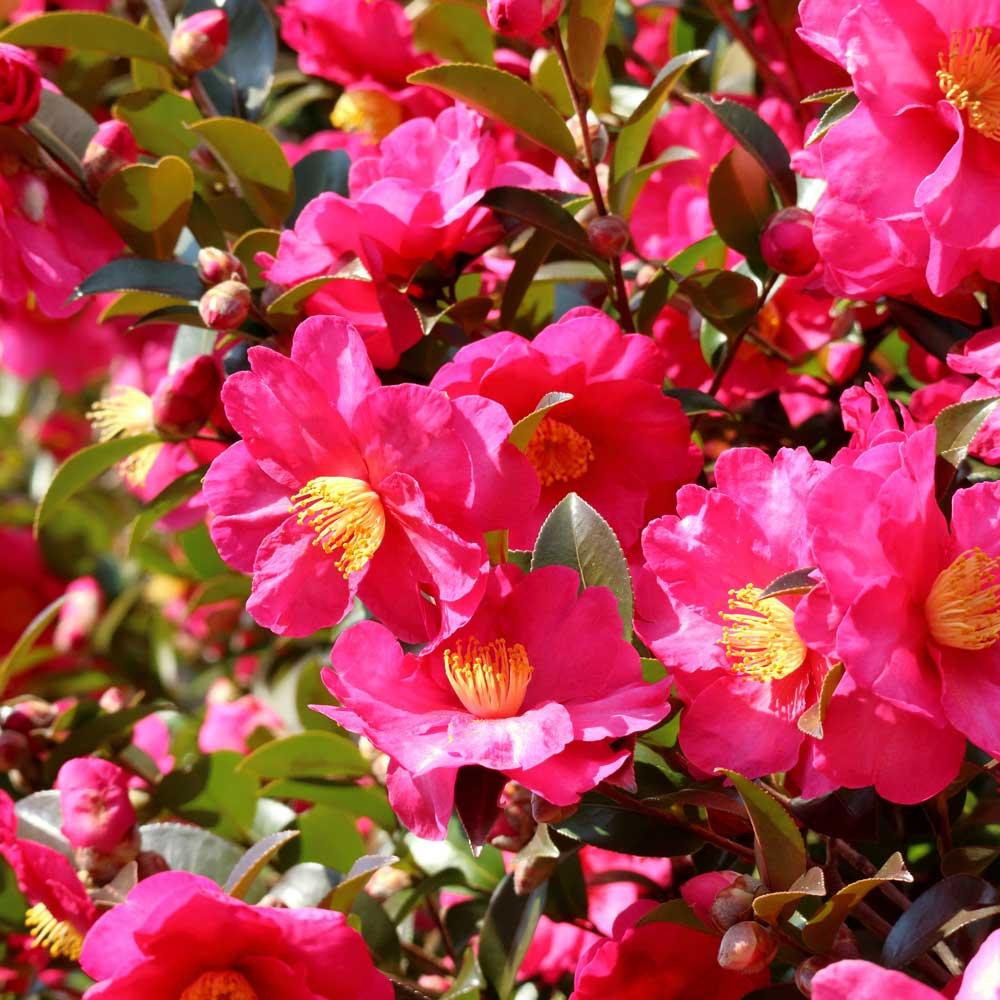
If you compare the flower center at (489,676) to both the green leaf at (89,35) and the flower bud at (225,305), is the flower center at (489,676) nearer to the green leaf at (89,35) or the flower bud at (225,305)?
the flower bud at (225,305)

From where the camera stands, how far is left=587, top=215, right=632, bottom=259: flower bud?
3.39 feet

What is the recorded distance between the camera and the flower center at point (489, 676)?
834mm

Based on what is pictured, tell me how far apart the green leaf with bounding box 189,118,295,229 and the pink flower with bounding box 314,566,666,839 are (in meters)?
0.50

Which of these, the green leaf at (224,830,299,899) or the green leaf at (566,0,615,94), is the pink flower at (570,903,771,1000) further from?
the green leaf at (566,0,615,94)

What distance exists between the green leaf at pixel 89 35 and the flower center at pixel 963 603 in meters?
0.86

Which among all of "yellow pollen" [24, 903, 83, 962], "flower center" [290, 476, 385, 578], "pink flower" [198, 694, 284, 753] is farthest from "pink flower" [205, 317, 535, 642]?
"pink flower" [198, 694, 284, 753]

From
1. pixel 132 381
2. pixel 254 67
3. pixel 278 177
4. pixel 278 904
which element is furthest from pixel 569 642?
pixel 132 381

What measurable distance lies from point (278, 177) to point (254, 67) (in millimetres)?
208

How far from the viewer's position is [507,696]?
0.84 meters

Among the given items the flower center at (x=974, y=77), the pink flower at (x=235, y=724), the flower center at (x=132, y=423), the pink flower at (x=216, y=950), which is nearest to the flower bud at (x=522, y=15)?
the flower center at (x=974, y=77)

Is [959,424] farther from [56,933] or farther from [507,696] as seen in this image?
[56,933]

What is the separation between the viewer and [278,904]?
1008 mm

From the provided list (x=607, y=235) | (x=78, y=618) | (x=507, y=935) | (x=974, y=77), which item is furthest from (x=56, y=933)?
(x=78, y=618)

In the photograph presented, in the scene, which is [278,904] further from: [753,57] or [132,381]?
[132,381]
